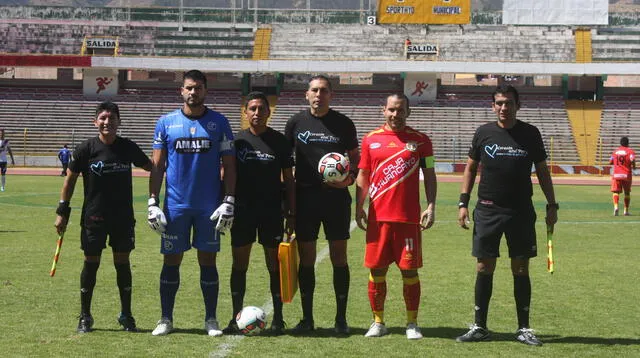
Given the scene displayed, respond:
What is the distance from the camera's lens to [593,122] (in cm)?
5272

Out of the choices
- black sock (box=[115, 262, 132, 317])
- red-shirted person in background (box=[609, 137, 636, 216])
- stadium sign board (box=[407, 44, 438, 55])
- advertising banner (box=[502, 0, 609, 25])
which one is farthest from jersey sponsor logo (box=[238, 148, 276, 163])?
advertising banner (box=[502, 0, 609, 25])

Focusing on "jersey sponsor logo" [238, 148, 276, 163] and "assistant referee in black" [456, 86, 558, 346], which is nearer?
"assistant referee in black" [456, 86, 558, 346]

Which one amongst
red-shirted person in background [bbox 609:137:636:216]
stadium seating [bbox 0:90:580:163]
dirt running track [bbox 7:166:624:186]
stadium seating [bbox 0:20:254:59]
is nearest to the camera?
red-shirted person in background [bbox 609:137:636:216]

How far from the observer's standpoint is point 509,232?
838cm

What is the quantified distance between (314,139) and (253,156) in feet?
1.97

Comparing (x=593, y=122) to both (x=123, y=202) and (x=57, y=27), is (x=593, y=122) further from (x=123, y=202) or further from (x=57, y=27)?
(x=123, y=202)

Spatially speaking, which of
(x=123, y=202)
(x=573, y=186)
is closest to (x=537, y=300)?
→ (x=123, y=202)

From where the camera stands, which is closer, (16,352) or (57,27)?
(16,352)

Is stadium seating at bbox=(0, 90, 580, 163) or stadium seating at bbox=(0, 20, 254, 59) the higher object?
stadium seating at bbox=(0, 20, 254, 59)

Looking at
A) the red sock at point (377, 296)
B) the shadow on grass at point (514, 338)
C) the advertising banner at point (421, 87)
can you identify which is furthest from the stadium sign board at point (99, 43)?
the red sock at point (377, 296)

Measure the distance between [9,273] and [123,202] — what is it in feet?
13.8

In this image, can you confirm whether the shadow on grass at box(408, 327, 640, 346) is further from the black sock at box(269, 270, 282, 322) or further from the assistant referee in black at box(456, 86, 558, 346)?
the black sock at box(269, 270, 282, 322)

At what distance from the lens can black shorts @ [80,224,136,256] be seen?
8.54 meters

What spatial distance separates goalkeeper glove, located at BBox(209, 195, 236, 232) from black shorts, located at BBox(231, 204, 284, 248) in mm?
296
